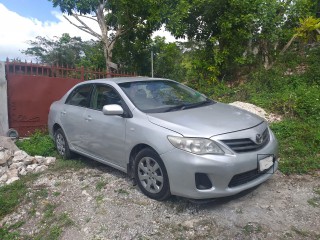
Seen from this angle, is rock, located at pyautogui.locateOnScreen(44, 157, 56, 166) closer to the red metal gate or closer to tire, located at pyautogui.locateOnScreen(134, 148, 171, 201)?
the red metal gate

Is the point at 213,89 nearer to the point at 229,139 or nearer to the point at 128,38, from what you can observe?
the point at 128,38

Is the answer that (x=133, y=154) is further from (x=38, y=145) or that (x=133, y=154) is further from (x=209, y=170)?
(x=38, y=145)

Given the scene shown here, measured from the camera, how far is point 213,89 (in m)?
9.63

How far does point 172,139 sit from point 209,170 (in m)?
0.51

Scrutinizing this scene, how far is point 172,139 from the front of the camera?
10.5ft

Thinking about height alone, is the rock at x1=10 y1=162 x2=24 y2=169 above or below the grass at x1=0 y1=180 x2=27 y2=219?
above

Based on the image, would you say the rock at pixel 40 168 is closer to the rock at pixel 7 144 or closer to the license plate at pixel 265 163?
the rock at pixel 7 144

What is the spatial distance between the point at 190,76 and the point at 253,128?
7972 millimetres

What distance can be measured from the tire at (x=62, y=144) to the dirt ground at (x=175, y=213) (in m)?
1.08

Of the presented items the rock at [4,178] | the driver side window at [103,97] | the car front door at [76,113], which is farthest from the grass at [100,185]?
the rock at [4,178]

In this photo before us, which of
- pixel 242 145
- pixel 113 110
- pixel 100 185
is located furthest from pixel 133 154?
pixel 242 145

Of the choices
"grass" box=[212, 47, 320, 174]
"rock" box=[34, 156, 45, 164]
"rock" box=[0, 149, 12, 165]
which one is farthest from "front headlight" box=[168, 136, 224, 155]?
"rock" box=[0, 149, 12, 165]

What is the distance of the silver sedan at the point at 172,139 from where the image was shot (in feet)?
10.1

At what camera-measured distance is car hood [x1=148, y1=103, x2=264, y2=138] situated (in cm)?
319
